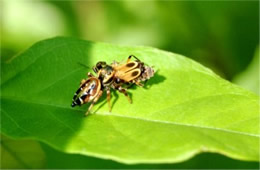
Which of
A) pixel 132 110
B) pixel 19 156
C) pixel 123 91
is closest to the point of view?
pixel 132 110

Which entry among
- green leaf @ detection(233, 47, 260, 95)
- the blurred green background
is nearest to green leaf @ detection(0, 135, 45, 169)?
the blurred green background

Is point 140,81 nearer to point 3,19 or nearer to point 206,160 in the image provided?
point 206,160

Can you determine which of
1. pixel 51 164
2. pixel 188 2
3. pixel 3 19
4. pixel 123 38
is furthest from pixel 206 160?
pixel 3 19

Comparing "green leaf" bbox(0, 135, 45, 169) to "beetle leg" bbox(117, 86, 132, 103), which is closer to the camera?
"beetle leg" bbox(117, 86, 132, 103)

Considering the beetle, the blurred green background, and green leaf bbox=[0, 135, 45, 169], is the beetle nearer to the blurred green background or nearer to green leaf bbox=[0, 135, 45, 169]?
the blurred green background

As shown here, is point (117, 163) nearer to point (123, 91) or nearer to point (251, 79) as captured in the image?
point (123, 91)

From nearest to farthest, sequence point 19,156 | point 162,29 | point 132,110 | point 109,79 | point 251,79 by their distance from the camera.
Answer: point 132,110 → point 109,79 → point 19,156 → point 251,79 → point 162,29

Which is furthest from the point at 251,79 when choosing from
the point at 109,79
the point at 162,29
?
the point at 109,79
